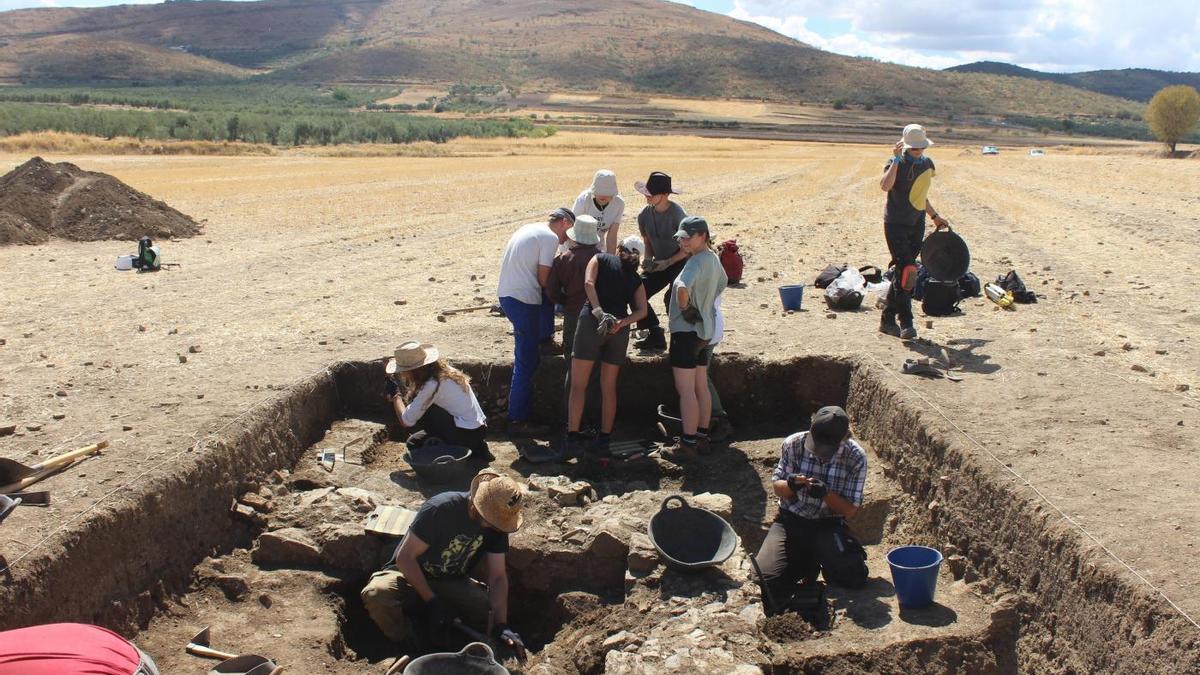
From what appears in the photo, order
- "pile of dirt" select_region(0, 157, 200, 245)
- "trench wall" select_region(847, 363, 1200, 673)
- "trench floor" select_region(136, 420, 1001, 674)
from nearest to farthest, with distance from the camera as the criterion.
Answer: "trench wall" select_region(847, 363, 1200, 673) → "trench floor" select_region(136, 420, 1001, 674) → "pile of dirt" select_region(0, 157, 200, 245)

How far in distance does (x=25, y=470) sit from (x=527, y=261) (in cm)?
380

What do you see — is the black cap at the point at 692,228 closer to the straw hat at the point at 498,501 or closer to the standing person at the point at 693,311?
the standing person at the point at 693,311

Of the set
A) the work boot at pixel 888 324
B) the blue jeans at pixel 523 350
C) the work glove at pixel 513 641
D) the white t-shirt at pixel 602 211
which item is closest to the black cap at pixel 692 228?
the blue jeans at pixel 523 350

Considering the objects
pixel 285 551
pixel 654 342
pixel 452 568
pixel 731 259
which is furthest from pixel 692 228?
pixel 731 259

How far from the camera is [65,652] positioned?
3.44 metres

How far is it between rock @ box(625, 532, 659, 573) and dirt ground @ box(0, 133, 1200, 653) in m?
2.26

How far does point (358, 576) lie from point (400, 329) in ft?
13.1

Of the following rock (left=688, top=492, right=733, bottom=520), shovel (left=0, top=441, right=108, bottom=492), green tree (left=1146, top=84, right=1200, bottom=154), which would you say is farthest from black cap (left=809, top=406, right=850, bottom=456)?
green tree (left=1146, top=84, right=1200, bottom=154)

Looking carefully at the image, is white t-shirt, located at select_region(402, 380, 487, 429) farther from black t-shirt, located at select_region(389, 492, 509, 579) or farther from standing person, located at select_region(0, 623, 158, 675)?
standing person, located at select_region(0, 623, 158, 675)

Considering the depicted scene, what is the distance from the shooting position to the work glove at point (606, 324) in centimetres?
744

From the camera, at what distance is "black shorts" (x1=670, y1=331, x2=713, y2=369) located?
7488 millimetres

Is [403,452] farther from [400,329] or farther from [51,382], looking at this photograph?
[51,382]

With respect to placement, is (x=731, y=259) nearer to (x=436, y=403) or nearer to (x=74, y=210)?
(x=436, y=403)

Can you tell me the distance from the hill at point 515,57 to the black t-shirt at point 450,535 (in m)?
115
